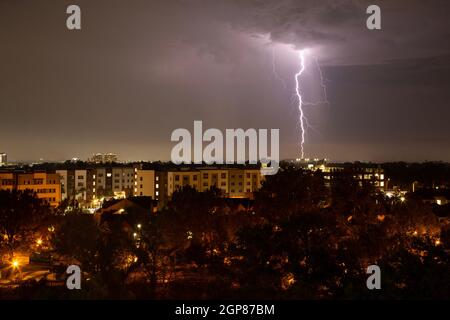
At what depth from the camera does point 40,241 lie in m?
26.9

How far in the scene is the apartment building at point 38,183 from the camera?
46375mm

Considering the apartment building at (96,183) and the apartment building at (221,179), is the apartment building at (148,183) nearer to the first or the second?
the apartment building at (221,179)

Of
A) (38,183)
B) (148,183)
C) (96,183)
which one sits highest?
(38,183)

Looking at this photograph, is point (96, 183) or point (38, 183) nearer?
point (38, 183)

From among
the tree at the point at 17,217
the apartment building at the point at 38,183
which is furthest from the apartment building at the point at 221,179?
the tree at the point at 17,217

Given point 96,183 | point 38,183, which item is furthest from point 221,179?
point 38,183

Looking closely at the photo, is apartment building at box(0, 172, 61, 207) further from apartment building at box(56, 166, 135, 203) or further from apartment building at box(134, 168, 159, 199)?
apartment building at box(134, 168, 159, 199)

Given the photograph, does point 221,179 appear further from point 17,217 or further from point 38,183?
Result: point 17,217

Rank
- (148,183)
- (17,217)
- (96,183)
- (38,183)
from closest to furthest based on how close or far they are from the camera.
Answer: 1. (17,217)
2. (38,183)
3. (148,183)
4. (96,183)

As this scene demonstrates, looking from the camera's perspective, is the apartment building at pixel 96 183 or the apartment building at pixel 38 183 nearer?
the apartment building at pixel 38 183

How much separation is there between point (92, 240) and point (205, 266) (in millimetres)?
6595

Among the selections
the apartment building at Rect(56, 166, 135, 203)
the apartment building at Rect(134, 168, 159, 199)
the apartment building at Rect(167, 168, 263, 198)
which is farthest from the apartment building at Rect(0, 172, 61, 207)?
the apartment building at Rect(167, 168, 263, 198)

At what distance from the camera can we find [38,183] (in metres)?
48.3
